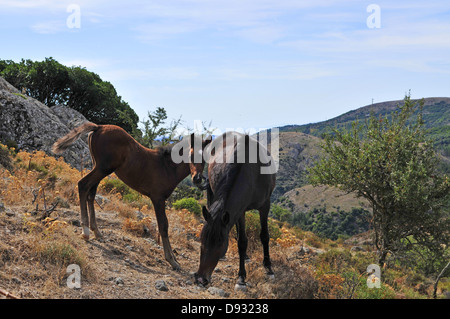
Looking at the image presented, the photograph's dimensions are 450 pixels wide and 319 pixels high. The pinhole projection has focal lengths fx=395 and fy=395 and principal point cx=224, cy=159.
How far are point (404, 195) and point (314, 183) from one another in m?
4.32

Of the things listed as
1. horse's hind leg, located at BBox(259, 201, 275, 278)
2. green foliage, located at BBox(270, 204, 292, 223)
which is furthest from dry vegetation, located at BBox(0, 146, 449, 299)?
green foliage, located at BBox(270, 204, 292, 223)

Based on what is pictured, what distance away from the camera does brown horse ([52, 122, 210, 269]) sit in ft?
25.7

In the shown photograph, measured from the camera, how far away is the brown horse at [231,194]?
19.0ft

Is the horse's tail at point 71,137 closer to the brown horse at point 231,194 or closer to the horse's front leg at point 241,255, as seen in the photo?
the brown horse at point 231,194

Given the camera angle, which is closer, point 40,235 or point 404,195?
point 40,235

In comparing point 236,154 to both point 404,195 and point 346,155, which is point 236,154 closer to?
point 404,195

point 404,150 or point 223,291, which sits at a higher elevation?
point 404,150

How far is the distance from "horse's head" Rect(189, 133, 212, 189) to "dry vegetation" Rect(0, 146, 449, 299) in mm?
1857

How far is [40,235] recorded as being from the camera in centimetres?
689

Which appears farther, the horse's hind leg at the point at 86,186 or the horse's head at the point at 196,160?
the horse's hind leg at the point at 86,186

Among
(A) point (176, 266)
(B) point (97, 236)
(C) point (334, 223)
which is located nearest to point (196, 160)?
(A) point (176, 266)

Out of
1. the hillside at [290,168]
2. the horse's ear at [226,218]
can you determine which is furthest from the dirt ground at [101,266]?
the hillside at [290,168]

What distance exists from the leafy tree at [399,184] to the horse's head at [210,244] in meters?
11.4
